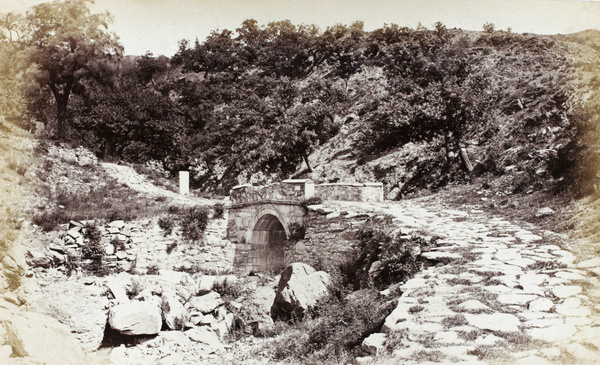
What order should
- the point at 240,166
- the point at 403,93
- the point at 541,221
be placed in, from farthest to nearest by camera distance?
1. the point at 240,166
2. the point at 403,93
3. the point at 541,221

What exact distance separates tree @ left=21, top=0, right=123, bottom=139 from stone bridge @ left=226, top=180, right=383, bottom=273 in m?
5.83

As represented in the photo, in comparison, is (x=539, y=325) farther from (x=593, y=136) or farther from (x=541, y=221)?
(x=593, y=136)

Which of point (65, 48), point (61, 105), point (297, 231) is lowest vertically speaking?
point (297, 231)

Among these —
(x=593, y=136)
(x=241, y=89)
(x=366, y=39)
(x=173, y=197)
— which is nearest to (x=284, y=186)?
(x=173, y=197)

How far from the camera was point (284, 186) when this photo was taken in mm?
13453

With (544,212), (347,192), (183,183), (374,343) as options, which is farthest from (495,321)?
(183,183)

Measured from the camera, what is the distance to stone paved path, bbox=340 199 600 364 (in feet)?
15.3

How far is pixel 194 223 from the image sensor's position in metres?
14.2

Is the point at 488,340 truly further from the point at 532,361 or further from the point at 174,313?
the point at 174,313

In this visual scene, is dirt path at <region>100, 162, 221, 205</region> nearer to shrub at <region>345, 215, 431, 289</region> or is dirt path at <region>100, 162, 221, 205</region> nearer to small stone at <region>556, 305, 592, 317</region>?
shrub at <region>345, 215, 431, 289</region>

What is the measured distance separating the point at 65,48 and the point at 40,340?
11.3 m

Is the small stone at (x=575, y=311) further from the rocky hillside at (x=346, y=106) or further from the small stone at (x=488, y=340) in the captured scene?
the rocky hillside at (x=346, y=106)

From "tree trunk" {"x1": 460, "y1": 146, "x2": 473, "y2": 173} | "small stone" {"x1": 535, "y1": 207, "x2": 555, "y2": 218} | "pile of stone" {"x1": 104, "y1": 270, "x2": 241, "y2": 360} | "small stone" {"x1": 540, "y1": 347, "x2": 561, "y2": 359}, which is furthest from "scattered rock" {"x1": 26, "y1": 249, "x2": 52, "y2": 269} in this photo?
"tree trunk" {"x1": 460, "y1": 146, "x2": 473, "y2": 173}

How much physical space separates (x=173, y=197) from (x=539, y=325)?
567 inches
